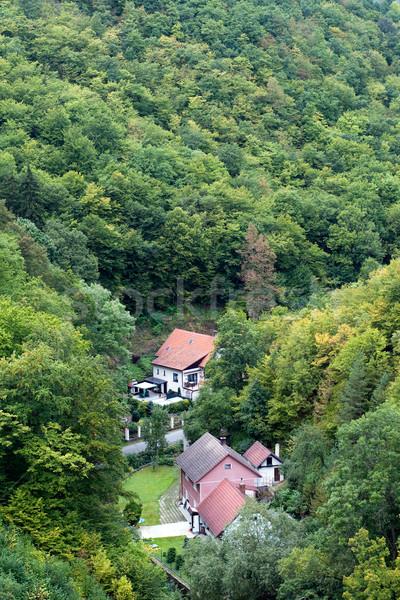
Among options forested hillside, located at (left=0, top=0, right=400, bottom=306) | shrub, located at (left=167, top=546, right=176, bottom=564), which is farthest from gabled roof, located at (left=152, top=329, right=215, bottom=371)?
shrub, located at (left=167, top=546, right=176, bottom=564)

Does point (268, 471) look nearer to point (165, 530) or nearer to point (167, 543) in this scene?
point (165, 530)

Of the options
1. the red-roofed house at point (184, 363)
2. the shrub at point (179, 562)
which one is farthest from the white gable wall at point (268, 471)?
the red-roofed house at point (184, 363)

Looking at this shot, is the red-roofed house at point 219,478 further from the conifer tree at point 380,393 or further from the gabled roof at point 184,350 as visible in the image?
the gabled roof at point 184,350

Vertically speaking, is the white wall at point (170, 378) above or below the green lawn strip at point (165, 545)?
below

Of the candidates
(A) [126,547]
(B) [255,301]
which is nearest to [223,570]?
(A) [126,547]

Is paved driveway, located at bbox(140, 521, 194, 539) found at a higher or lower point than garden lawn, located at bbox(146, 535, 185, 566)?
lower

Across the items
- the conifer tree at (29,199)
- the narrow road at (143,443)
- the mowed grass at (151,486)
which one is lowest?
the narrow road at (143,443)

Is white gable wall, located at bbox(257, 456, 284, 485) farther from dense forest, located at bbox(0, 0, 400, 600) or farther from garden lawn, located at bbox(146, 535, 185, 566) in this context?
garden lawn, located at bbox(146, 535, 185, 566)
